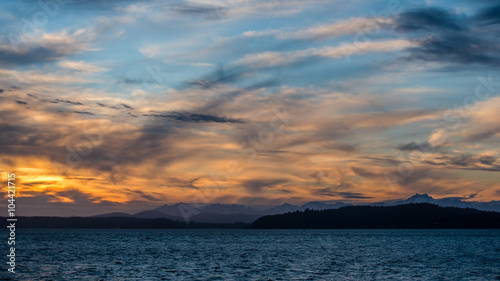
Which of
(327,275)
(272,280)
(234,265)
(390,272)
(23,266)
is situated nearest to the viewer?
(272,280)

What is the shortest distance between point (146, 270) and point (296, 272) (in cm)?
2329

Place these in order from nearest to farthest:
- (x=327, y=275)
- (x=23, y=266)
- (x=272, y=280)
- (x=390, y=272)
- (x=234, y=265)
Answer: (x=272, y=280) < (x=327, y=275) < (x=390, y=272) < (x=23, y=266) < (x=234, y=265)

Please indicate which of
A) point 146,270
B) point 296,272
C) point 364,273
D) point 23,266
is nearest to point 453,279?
point 364,273

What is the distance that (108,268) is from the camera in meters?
77.1

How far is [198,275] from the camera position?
68812mm

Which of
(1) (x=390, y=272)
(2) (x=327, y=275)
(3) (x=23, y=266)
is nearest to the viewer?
(2) (x=327, y=275)

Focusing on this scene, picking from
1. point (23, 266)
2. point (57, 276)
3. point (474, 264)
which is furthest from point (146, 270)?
point (474, 264)

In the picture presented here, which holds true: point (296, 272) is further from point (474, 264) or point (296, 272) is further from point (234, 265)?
point (474, 264)

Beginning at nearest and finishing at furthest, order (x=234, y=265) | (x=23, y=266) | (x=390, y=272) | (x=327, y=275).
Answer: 1. (x=327, y=275)
2. (x=390, y=272)
3. (x=23, y=266)
4. (x=234, y=265)

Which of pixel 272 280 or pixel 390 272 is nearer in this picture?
pixel 272 280

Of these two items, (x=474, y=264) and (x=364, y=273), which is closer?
(x=364, y=273)

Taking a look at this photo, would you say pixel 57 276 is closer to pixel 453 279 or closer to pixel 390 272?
pixel 390 272

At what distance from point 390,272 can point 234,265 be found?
26.5 m

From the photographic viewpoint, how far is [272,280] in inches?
2477
